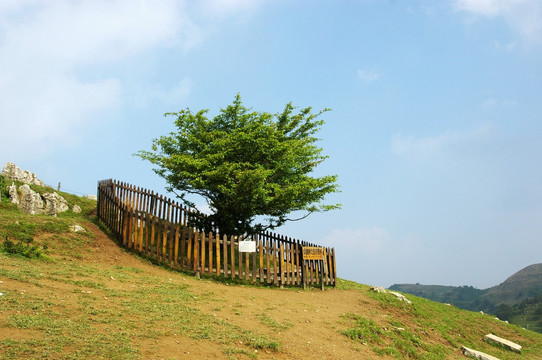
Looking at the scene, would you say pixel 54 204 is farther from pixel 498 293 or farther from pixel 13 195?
pixel 498 293

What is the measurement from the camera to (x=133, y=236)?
A: 1652 cm

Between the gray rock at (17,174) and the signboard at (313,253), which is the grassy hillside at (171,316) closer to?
the signboard at (313,253)

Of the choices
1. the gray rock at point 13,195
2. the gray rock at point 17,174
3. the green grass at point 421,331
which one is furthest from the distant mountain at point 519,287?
the gray rock at point 13,195

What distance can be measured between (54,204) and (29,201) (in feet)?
4.54

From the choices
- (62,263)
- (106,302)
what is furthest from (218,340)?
(62,263)

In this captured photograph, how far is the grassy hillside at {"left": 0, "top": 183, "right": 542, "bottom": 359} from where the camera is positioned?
21.8 feet

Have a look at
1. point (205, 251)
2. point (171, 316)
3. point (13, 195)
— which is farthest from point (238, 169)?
point (13, 195)

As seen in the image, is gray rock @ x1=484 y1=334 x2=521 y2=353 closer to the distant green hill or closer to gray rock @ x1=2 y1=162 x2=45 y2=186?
gray rock @ x1=2 y1=162 x2=45 y2=186

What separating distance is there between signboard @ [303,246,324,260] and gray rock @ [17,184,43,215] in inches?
678

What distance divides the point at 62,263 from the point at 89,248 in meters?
2.40

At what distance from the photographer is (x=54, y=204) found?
953 inches

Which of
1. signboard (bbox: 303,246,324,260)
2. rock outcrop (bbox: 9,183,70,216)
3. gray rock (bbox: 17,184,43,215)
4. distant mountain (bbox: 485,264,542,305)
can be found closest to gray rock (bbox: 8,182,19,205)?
rock outcrop (bbox: 9,183,70,216)

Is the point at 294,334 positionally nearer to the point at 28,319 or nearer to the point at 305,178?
the point at 28,319

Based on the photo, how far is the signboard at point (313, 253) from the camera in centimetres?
1683
